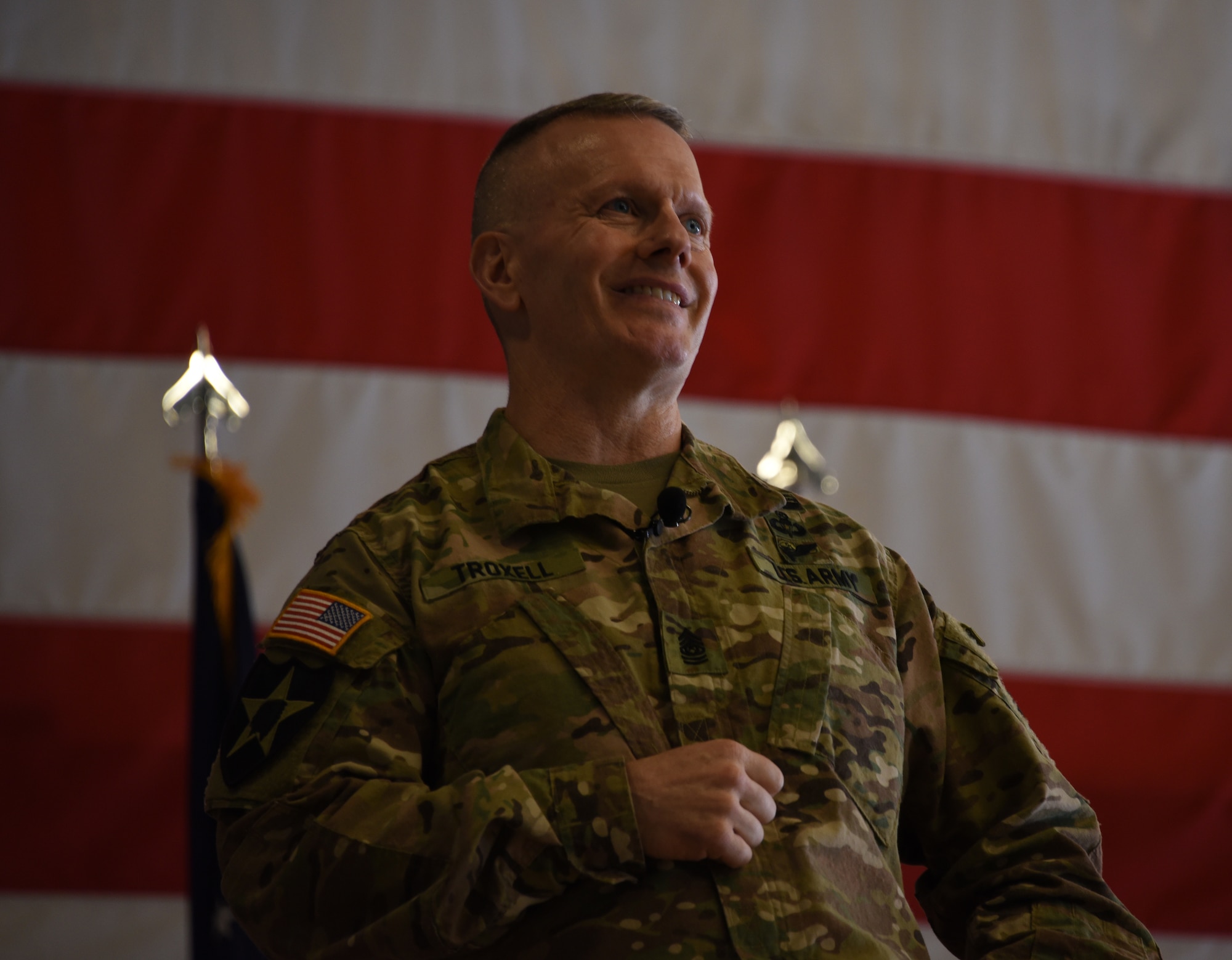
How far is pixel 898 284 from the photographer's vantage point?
8.98ft

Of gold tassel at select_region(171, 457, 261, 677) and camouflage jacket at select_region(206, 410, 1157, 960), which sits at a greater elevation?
camouflage jacket at select_region(206, 410, 1157, 960)

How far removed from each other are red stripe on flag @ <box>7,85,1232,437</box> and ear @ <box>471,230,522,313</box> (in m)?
1.21

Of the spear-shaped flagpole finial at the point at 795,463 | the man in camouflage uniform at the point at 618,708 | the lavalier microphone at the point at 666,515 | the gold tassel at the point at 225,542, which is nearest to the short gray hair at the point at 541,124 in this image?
the man in camouflage uniform at the point at 618,708

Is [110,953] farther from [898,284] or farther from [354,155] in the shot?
[898,284]

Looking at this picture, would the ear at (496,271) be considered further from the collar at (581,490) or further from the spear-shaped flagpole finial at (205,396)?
the spear-shaped flagpole finial at (205,396)

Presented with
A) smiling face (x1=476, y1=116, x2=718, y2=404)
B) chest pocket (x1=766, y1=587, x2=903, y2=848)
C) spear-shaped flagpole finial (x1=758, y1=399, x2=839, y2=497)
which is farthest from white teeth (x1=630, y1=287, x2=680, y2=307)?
spear-shaped flagpole finial (x1=758, y1=399, x2=839, y2=497)

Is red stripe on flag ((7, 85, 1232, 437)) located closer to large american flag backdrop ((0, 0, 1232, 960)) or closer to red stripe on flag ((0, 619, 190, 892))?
large american flag backdrop ((0, 0, 1232, 960))

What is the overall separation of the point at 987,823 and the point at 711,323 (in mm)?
1663

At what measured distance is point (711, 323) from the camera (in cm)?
267

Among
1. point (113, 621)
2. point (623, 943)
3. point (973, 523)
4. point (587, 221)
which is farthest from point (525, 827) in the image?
point (973, 523)

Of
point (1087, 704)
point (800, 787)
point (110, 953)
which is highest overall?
point (800, 787)

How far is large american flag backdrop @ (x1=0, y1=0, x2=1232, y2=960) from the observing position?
→ 2.42m

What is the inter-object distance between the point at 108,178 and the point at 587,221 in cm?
162

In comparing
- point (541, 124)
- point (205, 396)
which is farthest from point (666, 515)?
point (205, 396)
